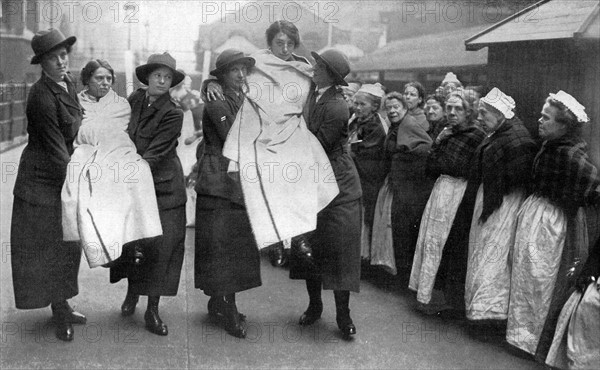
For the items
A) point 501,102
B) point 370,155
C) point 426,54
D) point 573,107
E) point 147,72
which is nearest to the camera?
point 573,107

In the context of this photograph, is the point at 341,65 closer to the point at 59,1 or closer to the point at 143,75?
the point at 143,75

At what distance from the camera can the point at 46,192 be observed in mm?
3127

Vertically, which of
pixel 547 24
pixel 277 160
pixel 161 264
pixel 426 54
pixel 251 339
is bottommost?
pixel 251 339

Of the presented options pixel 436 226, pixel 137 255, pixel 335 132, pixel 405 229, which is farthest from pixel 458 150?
pixel 137 255

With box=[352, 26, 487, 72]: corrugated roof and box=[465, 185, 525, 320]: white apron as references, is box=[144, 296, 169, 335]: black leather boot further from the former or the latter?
box=[352, 26, 487, 72]: corrugated roof

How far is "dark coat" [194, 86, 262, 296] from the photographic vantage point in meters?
3.27

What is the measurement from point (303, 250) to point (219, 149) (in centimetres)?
74

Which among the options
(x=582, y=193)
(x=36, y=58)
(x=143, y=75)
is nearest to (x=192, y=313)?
(x=143, y=75)

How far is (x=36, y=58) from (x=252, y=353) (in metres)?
1.87

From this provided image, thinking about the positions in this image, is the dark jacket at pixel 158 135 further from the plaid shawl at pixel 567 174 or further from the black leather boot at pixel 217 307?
the plaid shawl at pixel 567 174

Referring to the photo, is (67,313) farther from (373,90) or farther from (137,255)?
(373,90)

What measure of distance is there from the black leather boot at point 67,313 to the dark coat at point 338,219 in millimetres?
1361

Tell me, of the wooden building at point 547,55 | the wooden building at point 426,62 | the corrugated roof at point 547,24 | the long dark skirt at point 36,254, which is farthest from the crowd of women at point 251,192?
the wooden building at point 426,62

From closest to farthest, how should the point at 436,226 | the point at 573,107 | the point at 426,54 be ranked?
the point at 573,107 < the point at 436,226 < the point at 426,54
